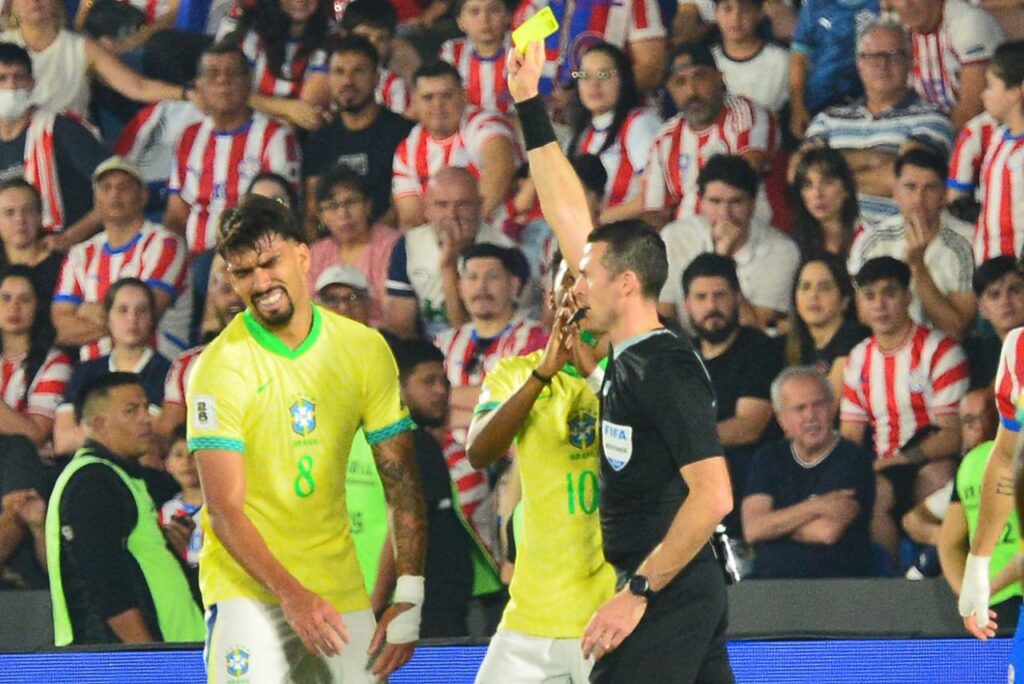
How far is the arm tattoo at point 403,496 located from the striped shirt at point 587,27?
13.9 feet

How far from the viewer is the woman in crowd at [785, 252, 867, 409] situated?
7312 mm

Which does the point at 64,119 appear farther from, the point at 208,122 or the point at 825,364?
the point at 825,364

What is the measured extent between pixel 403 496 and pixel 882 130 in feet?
13.1

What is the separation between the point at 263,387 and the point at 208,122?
478 cm

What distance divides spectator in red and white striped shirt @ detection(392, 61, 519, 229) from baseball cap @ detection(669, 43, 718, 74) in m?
0.84

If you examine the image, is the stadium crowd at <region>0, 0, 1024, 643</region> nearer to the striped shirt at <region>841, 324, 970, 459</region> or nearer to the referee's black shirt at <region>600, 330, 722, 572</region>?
the striped shirt at <region>841, 324, 970, 459</region>

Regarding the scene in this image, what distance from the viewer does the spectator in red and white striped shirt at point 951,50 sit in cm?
775

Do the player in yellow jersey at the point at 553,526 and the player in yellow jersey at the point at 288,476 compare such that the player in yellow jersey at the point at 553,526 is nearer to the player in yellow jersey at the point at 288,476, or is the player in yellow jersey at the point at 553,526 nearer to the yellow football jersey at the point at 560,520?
the yellow football jersey at the point at 560,520

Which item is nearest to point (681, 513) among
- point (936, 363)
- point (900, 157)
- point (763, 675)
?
point (763, 675)

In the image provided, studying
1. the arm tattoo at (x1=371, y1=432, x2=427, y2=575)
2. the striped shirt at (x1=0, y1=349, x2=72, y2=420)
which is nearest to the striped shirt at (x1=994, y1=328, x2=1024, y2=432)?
the arm tattoo at (x1=371, y1=432, x2=427, y2=575)

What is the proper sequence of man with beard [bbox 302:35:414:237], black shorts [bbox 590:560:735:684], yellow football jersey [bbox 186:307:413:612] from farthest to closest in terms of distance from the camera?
1. man with beard [bbox 302:35:414:237]
2. yellow football jersey [bbox 186:307:413:612]
3. black shorts [bbox 590:560:735:684]

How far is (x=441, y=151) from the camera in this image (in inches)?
329

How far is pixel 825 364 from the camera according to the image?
732cm

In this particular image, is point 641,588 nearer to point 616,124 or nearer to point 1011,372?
point 1011,372
